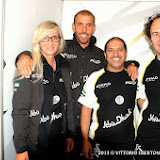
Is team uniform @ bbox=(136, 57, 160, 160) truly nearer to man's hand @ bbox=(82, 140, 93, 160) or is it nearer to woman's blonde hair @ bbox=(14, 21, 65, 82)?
man's hand @ bbox=(82, 140, 93, 160)

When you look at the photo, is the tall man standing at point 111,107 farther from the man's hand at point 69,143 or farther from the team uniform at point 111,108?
the man's hand at point 69,143

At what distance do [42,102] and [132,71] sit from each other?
0.76m

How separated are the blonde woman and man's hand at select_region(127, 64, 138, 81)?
0.51 meters

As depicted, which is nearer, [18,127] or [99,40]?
[18,127]

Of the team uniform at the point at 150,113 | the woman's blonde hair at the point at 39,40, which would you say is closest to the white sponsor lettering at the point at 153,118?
the team uniform at the point at 150,113

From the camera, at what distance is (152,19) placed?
1443 mm

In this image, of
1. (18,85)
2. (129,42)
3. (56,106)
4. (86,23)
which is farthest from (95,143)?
(129,42)

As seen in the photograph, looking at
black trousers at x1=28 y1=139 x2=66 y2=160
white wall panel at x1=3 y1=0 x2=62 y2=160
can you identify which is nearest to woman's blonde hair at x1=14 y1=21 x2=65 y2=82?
white wall panel at x1=3 y1=0 x2=62 y2=160

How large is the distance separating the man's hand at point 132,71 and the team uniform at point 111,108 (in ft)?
0.10

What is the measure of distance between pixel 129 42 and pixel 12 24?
132 centimetres

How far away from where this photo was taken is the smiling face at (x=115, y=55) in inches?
56.3

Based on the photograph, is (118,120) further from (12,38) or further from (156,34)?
(12,38)

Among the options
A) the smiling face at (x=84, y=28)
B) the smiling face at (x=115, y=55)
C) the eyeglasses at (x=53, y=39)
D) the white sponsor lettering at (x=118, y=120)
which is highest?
the smiling face at (x=84, y=28)

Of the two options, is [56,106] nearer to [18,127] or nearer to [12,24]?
[18,127]
